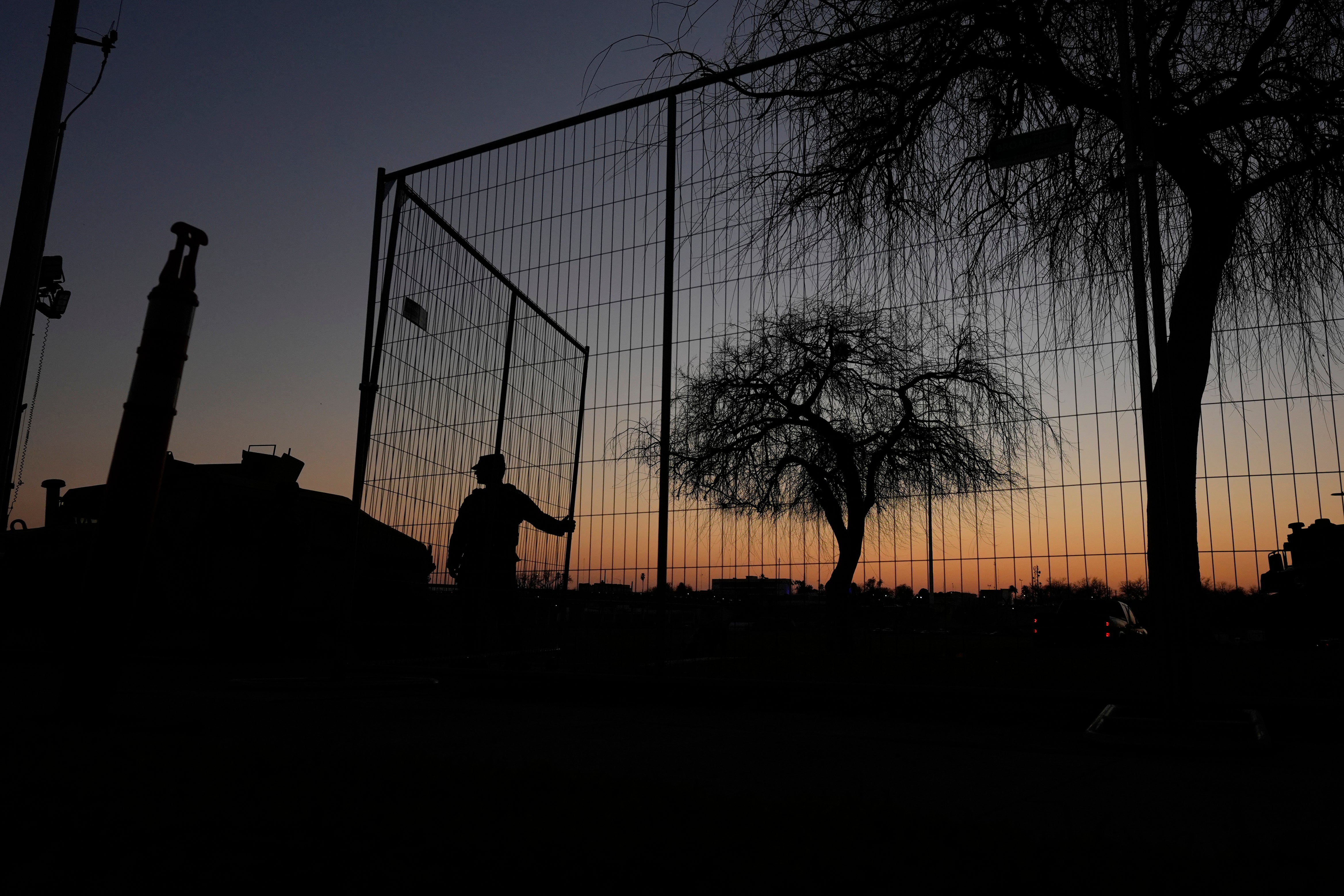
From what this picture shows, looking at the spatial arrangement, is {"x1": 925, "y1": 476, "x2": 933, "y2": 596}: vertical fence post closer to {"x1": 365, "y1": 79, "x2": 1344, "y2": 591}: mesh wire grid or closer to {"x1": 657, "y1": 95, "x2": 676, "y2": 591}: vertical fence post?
{"x1": 365, "y1": 79, "x2": 1344, "y2": 591}: mesh wire grid

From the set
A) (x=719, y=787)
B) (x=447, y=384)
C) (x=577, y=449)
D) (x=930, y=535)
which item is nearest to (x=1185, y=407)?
(x=930, y=535)

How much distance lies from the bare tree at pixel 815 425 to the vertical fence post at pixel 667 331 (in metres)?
7.04

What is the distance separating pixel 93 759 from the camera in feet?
8.65

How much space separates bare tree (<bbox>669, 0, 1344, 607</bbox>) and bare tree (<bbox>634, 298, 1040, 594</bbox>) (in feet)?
22.9

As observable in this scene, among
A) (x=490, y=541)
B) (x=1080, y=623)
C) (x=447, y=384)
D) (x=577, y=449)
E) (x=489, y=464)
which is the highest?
(x=447, y=384)

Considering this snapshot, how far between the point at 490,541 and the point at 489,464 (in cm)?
62

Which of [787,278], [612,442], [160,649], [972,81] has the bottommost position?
[160,649]

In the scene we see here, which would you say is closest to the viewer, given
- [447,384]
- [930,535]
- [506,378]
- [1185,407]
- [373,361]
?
[1185,407]

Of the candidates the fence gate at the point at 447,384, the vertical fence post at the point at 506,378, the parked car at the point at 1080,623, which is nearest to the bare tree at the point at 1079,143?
the parked car at the point at 1080,623

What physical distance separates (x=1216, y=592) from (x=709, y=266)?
318cm

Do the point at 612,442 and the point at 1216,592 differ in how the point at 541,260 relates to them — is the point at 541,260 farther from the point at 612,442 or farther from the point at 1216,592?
the point at 1216,592

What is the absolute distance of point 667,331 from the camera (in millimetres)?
5176

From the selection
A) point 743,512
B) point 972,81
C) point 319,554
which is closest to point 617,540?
point 972,81

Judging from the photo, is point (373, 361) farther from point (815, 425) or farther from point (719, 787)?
point (815, 425)
